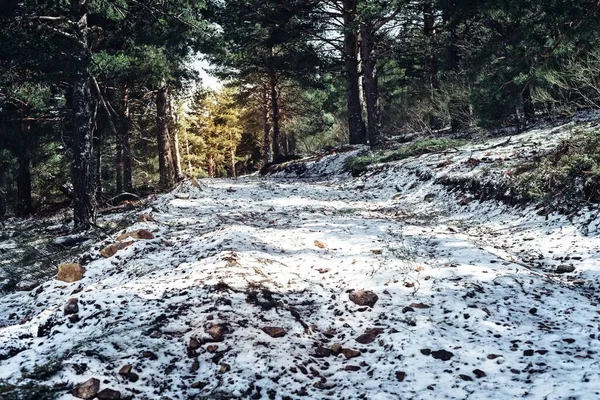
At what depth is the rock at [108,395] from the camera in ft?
9.08

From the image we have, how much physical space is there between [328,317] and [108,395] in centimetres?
208

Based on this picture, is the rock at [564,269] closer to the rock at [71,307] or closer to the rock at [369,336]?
the rock at [369,336]

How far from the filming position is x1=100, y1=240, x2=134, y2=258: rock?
6236 mm

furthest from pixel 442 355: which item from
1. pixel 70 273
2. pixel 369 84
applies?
pixel 369 84

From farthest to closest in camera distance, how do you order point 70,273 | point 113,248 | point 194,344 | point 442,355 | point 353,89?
point 353,89
point 113,248
point 70,273
point 194,344
point 442,355

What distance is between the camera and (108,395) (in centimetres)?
279

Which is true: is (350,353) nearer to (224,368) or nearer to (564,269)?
(224,368)

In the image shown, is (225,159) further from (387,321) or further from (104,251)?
(387,321)

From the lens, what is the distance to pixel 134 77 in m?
14.5

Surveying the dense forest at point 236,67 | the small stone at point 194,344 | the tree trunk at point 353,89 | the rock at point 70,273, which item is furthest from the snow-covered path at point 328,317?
the tree trunk at point 353,89

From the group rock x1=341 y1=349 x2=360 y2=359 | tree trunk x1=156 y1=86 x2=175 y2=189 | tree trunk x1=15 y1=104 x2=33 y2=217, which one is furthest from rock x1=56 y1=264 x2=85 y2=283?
tree trunk x1=15 y1=104 x2=33 y2=217

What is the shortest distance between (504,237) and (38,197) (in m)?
27.1

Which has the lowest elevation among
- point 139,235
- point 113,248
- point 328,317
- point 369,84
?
point 328,317

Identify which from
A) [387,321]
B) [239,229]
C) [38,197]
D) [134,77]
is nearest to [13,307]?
[239,229]
